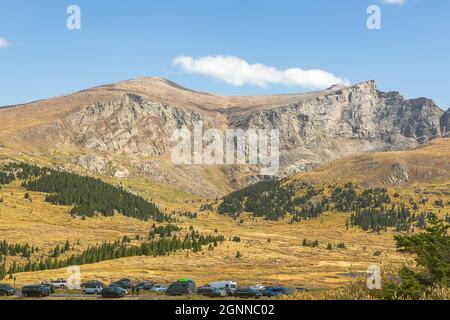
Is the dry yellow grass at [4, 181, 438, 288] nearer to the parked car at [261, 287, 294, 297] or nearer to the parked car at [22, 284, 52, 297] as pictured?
the parked car at [261, 287, 294, 297]

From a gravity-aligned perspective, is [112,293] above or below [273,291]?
above

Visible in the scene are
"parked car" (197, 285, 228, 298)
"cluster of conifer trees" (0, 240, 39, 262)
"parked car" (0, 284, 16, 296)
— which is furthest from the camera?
"cluster of conifer trees" (0, 240, 39, 262)

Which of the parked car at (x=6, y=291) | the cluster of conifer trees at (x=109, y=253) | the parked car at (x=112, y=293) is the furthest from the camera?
the cluster of conifer trees at (x=109, y=253)

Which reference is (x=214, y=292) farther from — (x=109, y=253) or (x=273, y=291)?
(x=109, y=253)

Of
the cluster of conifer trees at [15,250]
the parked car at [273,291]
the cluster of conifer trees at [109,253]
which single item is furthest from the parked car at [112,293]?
the cluster of conifer trees at [15,250]

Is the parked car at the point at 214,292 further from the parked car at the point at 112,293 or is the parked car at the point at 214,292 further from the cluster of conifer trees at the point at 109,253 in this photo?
the cluster of conifer trees at the point at 109,253

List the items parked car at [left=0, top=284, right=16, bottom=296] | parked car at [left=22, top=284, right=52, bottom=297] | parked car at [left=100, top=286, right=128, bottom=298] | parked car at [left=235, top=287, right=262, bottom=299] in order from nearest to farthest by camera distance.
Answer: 1. parked car at [left=235, top=287, right=262, bottom=299]
2. parked car at [left=100, top=286, right=128, bottom=298]
3. parked car at [left=22, top=284, right=52, bottom=297]
4. parked car at [left=0, top=284, right=16, bottom=296]

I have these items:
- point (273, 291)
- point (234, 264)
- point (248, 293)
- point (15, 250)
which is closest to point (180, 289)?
point (248, 293)

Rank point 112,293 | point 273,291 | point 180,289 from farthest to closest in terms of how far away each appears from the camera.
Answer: point 273,291, point 180,289, point 112,293

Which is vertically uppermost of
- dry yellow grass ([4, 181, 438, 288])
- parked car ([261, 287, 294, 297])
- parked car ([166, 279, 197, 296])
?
parked car ([166, 279, 197, 296])

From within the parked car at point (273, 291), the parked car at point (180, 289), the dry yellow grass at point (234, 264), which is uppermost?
the parked car at point (180, 289)

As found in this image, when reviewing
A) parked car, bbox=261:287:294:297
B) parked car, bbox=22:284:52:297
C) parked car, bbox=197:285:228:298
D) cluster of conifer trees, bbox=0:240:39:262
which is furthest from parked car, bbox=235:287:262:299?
cluster of conifer trees, bbox=0:240:39:262
